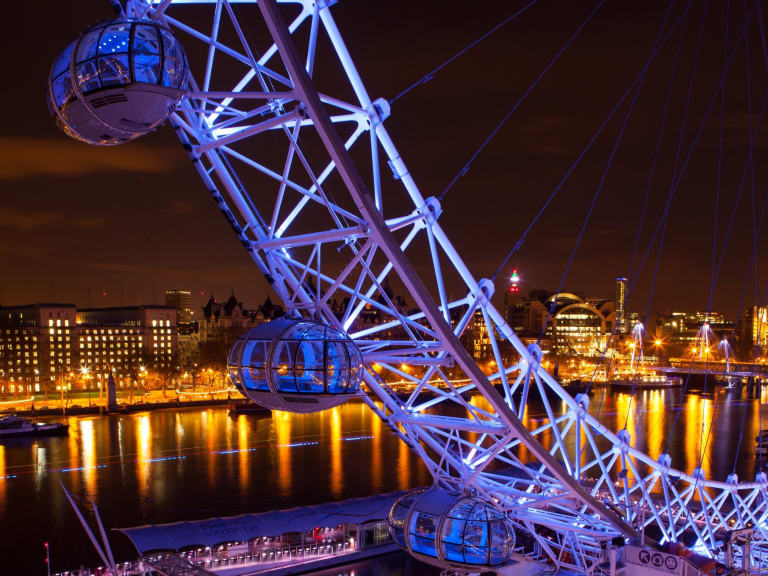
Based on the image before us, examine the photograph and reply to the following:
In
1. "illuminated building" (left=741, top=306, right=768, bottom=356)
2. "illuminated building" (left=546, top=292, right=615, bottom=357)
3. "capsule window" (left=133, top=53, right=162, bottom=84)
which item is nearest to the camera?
"capsule window" (left=133, top=53, right=162, bottom=84)

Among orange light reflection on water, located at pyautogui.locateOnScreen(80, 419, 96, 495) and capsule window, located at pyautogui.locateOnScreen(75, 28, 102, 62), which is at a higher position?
capsule window, located at pyautogui.locateOnScreen(75, 28, 102, 62)

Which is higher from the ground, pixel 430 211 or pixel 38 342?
pixel 430 211

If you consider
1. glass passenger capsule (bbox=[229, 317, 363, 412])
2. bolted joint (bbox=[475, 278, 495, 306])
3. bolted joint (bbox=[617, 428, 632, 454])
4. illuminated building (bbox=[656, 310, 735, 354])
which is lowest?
illuminated building (bbox=[656, 310, 735, 354])

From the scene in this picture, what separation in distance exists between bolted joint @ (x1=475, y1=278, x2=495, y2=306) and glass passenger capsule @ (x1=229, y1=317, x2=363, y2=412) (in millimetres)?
2166

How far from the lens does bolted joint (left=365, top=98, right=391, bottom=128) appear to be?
8.95 m

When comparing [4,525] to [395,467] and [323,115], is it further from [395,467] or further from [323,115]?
[323,115]

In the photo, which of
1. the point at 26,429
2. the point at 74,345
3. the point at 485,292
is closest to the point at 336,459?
the point at 26,429

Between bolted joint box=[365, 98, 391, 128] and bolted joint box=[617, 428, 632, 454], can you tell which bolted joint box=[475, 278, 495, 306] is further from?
bolted joint box=[617, 428, 632, 454]

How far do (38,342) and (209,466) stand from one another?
58.3m

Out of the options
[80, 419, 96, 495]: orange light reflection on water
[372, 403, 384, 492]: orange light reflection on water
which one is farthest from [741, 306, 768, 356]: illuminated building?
[80, 419, 96, 495]: orange light reflection on water

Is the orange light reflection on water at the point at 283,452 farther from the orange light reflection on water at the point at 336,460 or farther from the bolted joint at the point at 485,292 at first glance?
the bolted joint at the point at 485,292

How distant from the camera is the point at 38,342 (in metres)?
83.1

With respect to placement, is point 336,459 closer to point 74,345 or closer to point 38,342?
point 38,342

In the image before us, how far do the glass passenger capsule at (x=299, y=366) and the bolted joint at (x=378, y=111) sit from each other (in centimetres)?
236
